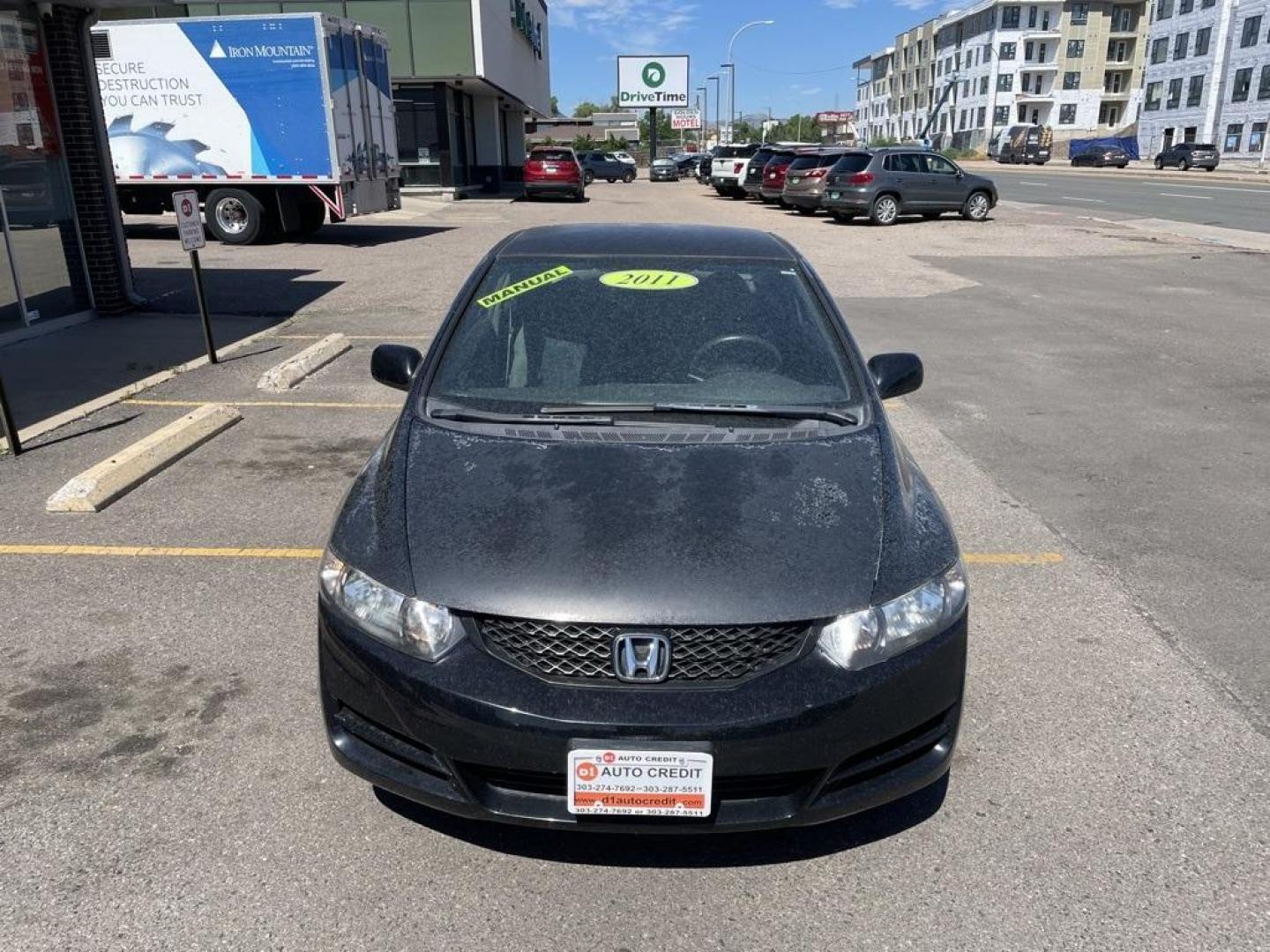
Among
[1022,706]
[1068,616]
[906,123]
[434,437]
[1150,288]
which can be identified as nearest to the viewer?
[434,437]

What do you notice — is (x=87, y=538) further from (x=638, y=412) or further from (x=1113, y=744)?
(x=1113, y=744)

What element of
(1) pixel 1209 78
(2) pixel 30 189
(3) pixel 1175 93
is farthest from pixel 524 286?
(3) pixel 1175 93

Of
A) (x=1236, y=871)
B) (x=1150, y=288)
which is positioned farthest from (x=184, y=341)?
(x=1150, y=288)

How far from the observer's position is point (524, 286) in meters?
3.85

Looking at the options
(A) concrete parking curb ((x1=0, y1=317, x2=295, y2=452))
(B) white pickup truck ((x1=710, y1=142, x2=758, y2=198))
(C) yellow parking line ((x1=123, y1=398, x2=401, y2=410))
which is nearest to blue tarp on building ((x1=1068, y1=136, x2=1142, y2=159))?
(B) white pickup truck ((x1=710, y1=142, x2=758, y2=198))

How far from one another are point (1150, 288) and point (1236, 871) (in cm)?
1283

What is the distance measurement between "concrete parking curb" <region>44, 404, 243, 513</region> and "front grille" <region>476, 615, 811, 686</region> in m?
3.91

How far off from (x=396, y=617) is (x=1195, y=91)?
8627 cm

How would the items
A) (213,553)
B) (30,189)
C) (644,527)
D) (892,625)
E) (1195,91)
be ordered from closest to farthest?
1. (892,625)
2. (644,527)
3. (213,553)
4. (30,189)
5. (1195,91)

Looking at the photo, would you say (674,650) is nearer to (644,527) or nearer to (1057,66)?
(644,527)

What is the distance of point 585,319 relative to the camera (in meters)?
3.68

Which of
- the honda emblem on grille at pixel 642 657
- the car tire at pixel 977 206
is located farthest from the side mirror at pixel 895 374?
the car tire at pixel 977 206

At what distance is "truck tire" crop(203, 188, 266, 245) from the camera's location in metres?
17.8

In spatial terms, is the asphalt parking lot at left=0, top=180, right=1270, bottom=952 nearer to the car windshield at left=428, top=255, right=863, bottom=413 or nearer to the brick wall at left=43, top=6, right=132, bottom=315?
the car windshield at left=428, top=255, right=863, bottom=413
